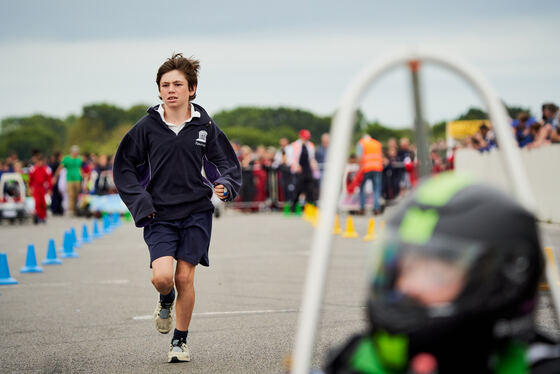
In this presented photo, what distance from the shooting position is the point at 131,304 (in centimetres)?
911

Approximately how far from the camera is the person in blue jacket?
20.1 ft

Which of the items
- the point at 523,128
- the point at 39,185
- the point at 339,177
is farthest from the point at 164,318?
the point at 39,185

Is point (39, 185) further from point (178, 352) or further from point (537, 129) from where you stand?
point (178, 352)

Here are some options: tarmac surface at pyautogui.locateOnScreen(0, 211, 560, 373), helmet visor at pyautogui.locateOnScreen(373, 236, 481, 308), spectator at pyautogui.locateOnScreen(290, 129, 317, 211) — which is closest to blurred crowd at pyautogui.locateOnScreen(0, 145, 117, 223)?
spectator at pyautogui.locateOnScreen(290, 129, 317, 211)

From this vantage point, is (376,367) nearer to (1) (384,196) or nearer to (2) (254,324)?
(2) (254,324)

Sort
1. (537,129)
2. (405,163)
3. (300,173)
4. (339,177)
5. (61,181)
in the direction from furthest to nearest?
(61,181), (405,163), (300,173), (537,129), (339,177)

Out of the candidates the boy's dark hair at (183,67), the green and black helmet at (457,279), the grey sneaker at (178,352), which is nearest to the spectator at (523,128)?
the boy's dark hair at (183,67)

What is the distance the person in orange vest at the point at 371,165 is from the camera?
21.7m

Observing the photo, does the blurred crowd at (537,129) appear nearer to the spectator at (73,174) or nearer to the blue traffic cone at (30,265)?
the blue traffic cone at (30,265)

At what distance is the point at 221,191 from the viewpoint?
609 cm

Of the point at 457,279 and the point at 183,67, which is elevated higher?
the point at 183,67

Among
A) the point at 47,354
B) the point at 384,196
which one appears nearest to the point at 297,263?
the point at 47,354

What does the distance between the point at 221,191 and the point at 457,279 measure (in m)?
3.72

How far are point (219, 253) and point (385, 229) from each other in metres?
12.0
